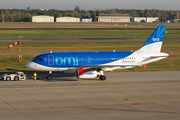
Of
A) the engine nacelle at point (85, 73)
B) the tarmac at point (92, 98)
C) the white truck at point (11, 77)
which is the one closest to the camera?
the tarmac at point (92, 98)

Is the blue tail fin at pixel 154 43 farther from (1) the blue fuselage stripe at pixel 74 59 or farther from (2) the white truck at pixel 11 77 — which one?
(2) the white truck at pixel 11 77

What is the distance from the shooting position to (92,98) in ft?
95.2

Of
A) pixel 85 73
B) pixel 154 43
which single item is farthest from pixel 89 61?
pixel 154 43

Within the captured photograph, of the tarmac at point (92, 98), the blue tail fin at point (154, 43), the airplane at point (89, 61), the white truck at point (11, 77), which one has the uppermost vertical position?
the blue tail fin at point (154, 43)

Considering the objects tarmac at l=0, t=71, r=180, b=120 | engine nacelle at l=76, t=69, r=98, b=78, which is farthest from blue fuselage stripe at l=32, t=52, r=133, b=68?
tarmac at l=0, t=71, r=180, b=120

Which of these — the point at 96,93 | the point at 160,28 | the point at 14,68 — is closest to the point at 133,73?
the point at 160,28

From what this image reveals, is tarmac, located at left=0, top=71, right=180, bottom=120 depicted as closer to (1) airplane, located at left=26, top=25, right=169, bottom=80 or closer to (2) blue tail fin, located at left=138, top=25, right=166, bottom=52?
(1) airplane, located at left=26, top=25, right=169, bottom=80

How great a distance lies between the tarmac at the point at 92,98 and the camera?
2338 cm

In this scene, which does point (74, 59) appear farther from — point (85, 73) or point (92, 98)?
point (92, 98)

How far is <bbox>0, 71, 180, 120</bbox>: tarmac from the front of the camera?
23.4 meters

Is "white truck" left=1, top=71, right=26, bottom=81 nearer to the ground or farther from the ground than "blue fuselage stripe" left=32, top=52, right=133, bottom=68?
nearer to the ground

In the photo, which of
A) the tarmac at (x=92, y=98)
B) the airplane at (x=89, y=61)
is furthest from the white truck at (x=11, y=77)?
the airplane at (x=89, y=61)

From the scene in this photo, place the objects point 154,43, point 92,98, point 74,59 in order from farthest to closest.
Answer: point 154,43, point 74,59, point 92,98

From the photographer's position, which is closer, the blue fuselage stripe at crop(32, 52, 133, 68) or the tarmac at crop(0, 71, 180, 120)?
the tarmac at crop(0, 71, 180, 120)
